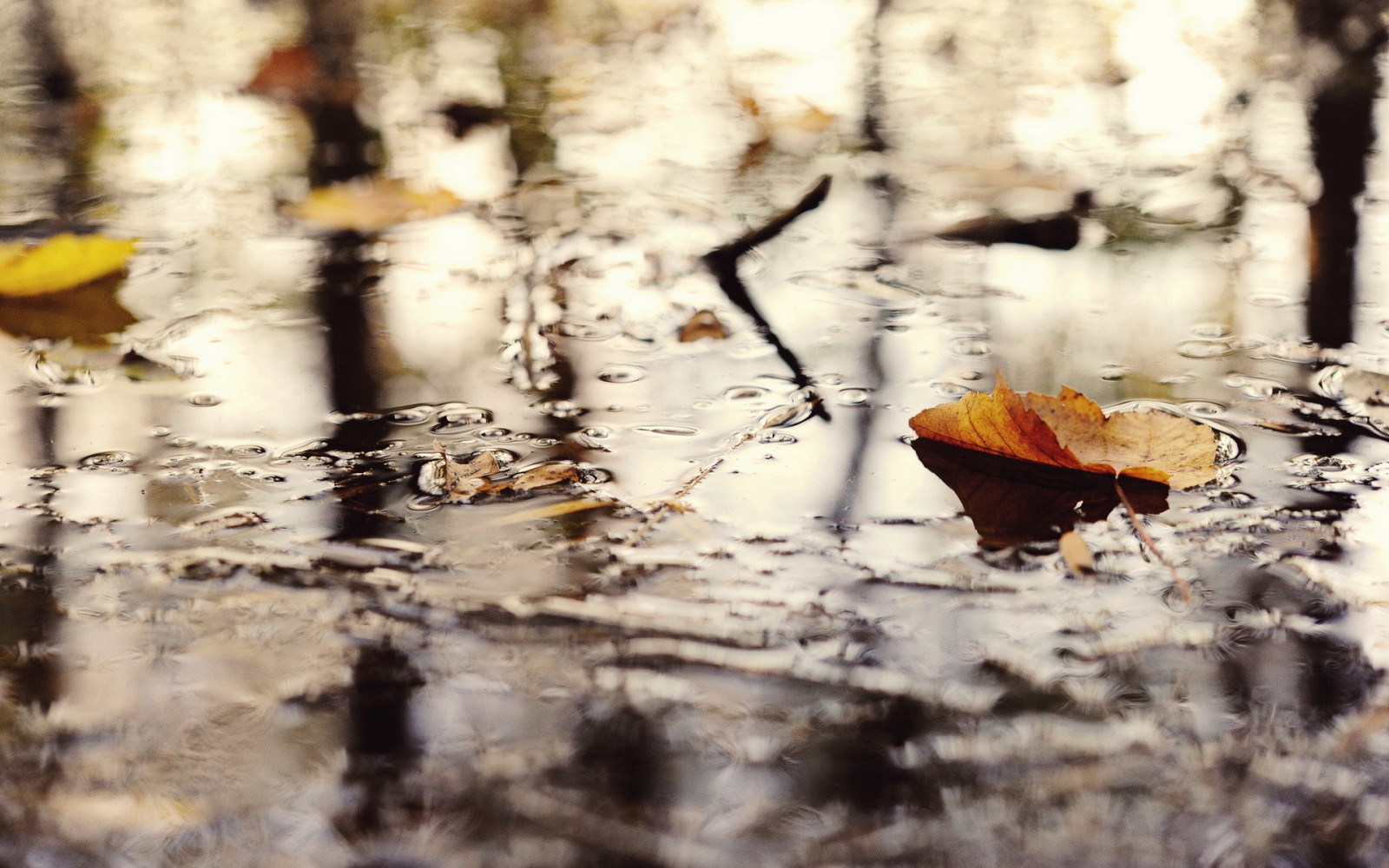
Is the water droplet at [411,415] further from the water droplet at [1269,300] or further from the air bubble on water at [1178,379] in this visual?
the water droplet at [1269,300]

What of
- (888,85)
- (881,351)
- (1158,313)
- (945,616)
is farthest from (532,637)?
(888,85)

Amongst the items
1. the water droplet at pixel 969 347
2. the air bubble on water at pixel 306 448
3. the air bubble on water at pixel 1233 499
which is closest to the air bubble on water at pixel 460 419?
the air bubble on water at pixel 306 448

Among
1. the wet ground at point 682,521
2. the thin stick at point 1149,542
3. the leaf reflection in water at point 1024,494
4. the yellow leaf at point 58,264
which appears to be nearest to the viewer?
the wet ground at point 682,521

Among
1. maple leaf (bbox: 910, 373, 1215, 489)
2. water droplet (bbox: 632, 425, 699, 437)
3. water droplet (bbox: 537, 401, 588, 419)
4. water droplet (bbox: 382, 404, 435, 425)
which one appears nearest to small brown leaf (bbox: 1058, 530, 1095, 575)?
maple leaf (bbox: 910, 373, 1215, 489)

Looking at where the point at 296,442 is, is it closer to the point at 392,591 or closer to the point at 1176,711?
the point at 392,591

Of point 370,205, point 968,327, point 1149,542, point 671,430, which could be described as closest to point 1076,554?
point 1149,542

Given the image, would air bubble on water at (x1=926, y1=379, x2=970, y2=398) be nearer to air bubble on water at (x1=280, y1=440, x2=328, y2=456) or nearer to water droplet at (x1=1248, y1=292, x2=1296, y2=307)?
water droplet at (x1=1248, y1=292, x2=1296, y2=307)
